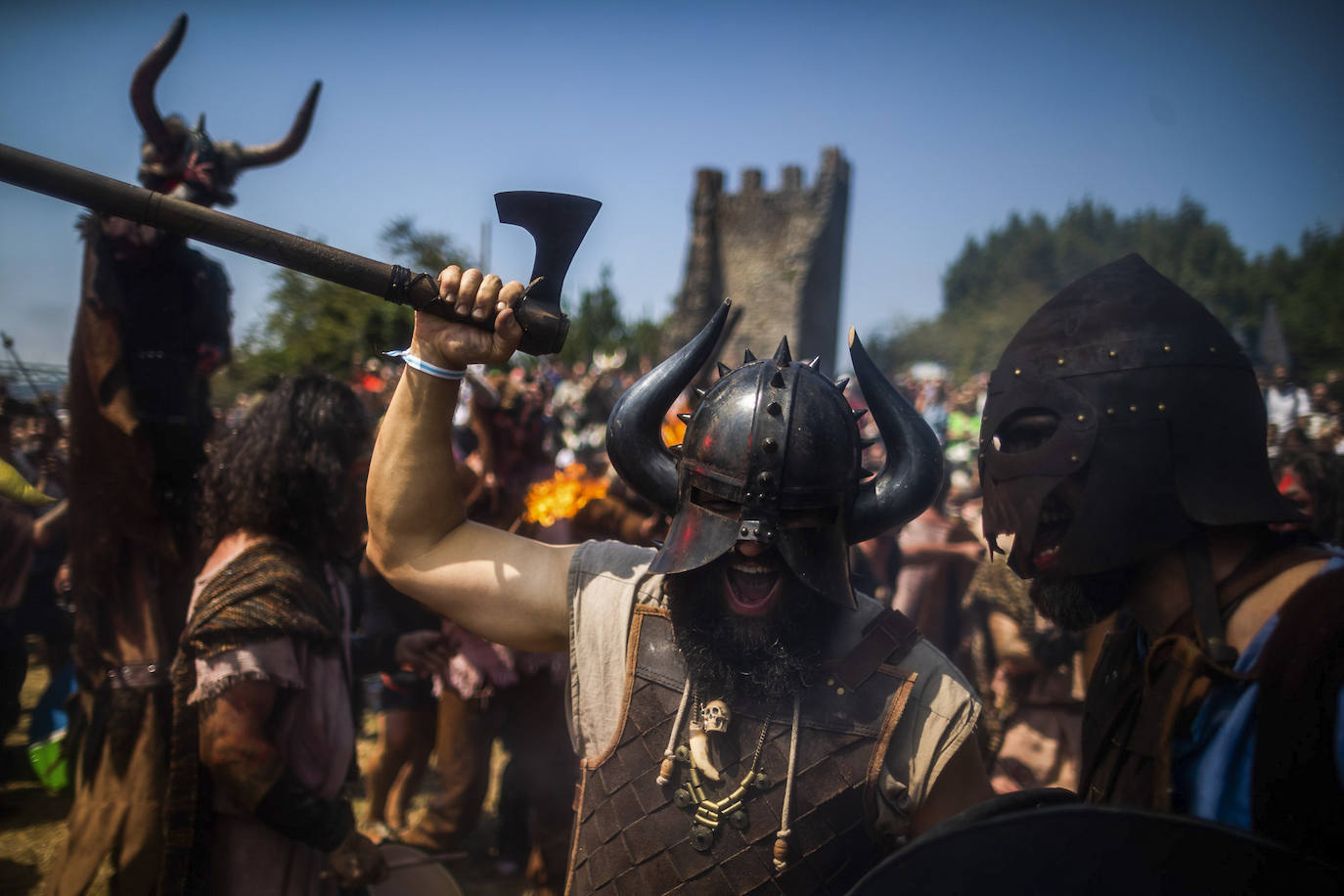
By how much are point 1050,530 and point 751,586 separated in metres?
0.74

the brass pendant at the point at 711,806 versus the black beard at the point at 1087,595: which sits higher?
the black beard at the point at 1087,595

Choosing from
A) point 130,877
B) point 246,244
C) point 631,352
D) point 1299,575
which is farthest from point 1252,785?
point 631,352

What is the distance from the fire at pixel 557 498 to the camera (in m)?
4.89

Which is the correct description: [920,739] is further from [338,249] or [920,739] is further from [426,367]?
[338,249]

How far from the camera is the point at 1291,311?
29062mm

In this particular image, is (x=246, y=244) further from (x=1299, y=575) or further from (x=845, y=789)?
(x=1299, y=575)

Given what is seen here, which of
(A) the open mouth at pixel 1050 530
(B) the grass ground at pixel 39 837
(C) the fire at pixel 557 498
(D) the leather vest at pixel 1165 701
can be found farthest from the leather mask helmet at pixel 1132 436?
(B) the grass ground at pixel 39 837

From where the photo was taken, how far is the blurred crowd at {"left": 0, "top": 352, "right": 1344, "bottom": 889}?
4457 mm

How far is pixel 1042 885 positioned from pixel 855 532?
97 cm

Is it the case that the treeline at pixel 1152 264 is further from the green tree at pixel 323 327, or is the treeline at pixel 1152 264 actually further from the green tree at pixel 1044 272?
the green tree at pixel 323 327

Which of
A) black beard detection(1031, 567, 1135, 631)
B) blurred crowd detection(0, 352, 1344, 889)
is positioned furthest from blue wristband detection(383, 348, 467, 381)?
blurred crowd detection(0, 352, 1344, 889)

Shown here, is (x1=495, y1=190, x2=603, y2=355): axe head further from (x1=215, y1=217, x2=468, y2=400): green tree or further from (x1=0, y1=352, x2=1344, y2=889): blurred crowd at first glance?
(x1=215, y1=217, x2=468, y2=400): green tree

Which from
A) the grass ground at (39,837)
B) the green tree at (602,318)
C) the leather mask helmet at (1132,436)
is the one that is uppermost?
the green tree at (602,318)

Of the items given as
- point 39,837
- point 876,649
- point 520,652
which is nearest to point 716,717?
point 876,649
